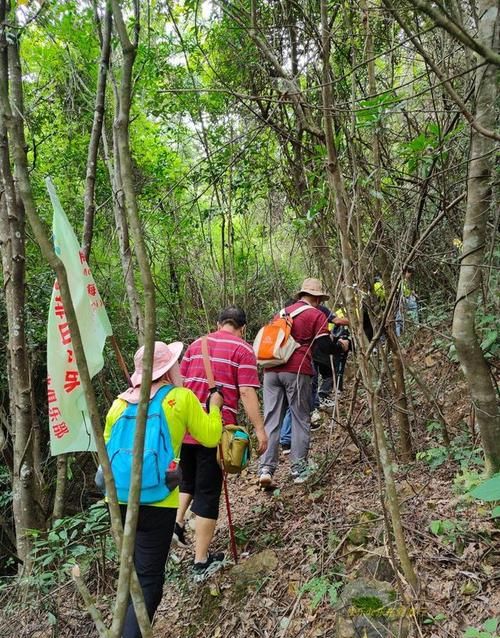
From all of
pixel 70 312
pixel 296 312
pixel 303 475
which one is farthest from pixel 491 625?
pixel 296 312

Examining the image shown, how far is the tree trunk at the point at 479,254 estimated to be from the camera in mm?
2516

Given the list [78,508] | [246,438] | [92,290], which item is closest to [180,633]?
[246,438]

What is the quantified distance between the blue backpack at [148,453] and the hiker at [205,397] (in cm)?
91

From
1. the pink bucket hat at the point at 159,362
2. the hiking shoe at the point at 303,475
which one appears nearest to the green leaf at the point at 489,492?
the pink bucket hat at the point at 159,362

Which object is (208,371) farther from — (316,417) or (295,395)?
(316,417)

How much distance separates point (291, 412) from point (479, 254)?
240 cm

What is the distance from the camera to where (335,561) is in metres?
3.10

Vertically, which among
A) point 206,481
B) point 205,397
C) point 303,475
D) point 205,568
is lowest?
point 205,568

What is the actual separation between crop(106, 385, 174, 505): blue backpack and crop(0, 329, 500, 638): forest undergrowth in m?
1.13

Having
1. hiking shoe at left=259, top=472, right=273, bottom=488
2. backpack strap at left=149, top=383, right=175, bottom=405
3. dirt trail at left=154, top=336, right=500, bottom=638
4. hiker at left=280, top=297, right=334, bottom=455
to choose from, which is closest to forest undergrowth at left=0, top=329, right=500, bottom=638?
dirt trail at left=154, top=336, right=500, bottom=638

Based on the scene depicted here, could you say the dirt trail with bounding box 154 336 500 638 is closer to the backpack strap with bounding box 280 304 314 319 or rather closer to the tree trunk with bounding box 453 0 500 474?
the tree trunk with bounding box 453 0 500 474

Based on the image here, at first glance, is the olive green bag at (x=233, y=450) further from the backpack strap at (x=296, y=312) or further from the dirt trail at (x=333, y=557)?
the backpack strap at (x=296, y=312)

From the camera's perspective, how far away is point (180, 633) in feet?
10.7

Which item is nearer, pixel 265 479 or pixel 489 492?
pixel 489 492
